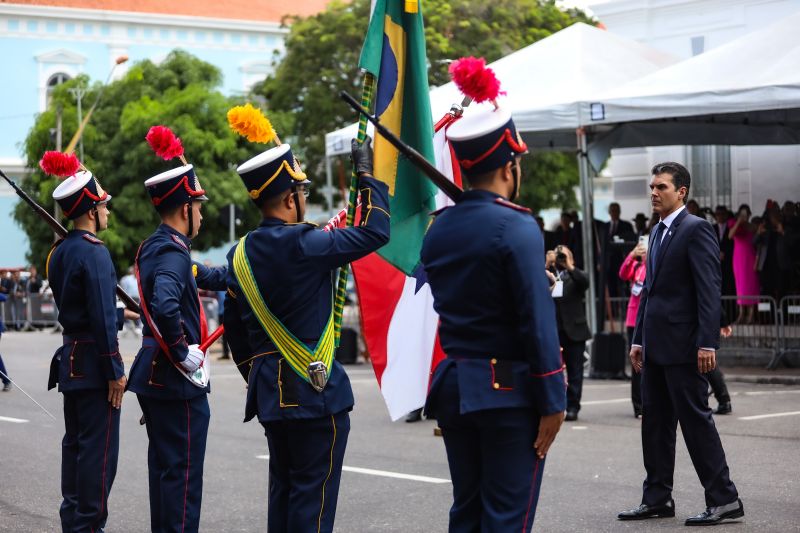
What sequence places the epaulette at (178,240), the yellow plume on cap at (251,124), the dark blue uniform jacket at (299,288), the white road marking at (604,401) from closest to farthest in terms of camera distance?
the dark blue uniform jacket at (299,288), the yellow plume on cap at (251,124), the epaulette at (178,240), the white road marking at (604,401)

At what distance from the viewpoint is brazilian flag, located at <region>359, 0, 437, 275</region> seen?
6.34 meters

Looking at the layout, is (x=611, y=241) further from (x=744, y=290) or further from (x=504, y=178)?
(x=504, y=178)

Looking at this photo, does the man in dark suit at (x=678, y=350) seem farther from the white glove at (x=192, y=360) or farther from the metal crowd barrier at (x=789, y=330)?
the metal crowd barrier at (x=789, y=330)

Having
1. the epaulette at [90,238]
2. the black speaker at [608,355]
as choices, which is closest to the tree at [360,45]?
the black speaker at [608,355]

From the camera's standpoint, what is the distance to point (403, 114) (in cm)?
650

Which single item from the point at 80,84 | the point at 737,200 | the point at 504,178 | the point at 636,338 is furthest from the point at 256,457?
the point at 80,84

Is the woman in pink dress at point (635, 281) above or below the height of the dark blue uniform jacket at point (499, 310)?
below

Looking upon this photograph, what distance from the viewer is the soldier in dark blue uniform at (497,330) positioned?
180 inches

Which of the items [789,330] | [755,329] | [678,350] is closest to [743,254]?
[755,329]

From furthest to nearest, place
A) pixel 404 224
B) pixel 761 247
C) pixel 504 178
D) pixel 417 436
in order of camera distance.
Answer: pixel 761 247
pixel 417 436
pixel 404 224
pixel 504 178

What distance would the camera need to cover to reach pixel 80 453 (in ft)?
21.5

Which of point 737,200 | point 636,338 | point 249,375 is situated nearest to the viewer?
point 249,375

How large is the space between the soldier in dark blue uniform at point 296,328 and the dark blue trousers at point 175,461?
865 mm

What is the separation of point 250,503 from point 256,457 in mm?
2040
